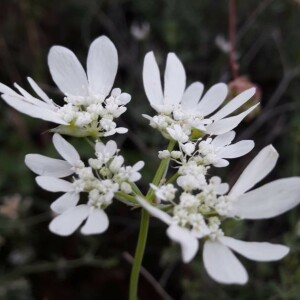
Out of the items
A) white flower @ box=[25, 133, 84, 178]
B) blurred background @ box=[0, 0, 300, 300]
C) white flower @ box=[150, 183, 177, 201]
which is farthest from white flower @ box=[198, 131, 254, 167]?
blurred background @ box=[0, 0, 300, 300]

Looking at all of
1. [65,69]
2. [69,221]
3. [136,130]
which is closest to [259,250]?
[69,221]

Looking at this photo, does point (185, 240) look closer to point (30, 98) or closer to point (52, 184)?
point (52, 184)

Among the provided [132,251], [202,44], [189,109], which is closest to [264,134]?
[202,44]

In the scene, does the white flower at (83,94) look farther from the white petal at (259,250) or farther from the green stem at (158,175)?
the white petal at (259,250)

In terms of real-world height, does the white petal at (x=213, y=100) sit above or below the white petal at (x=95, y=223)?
above

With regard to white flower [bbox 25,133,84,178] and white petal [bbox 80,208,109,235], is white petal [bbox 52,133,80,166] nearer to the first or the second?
white flower [bbox 25,133,84,178]

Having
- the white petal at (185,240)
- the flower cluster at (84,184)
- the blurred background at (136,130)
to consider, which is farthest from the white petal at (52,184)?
the blurred background at (136,130)
